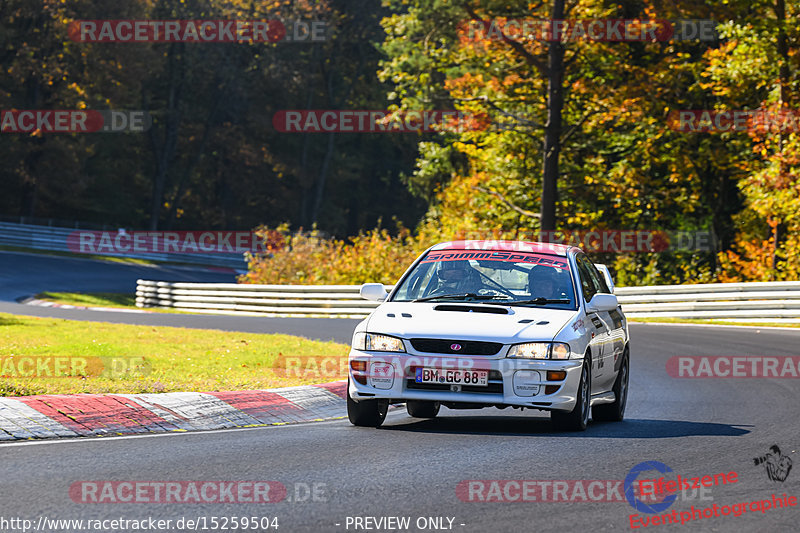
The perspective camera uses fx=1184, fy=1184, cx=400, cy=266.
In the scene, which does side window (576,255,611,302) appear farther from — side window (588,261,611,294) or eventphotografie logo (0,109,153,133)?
eventphotografie logo (0,109,153,133)

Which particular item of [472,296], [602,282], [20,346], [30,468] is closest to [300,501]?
[30,468]

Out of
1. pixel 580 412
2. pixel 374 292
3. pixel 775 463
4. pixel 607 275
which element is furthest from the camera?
pixel 607 275

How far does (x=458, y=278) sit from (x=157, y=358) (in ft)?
19.3

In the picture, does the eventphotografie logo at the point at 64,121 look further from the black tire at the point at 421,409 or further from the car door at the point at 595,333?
the car door at the point at 595,333

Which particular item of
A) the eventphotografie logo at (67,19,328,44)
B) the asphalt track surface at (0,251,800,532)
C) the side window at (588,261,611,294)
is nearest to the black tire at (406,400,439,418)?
the asphalt track surface at (0,251,800,532)

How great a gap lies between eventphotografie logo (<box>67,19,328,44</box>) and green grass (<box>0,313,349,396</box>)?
4328cm

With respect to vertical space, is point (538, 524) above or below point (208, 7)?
below

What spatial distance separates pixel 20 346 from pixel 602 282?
8.29m

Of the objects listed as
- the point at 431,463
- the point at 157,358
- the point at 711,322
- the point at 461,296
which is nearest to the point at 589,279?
the point at 461,296

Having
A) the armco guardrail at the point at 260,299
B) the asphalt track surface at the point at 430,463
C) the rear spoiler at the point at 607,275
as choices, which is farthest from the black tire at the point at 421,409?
the armco guardrail at the point at 260,299

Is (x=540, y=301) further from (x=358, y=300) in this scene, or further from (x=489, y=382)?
(x=358, y=300)

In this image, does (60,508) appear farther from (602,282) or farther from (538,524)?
(602,282)

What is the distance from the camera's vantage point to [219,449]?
9.02m

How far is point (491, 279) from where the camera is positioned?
36.6 ft
